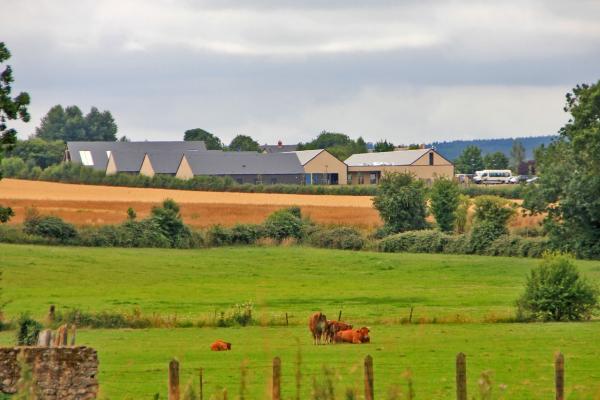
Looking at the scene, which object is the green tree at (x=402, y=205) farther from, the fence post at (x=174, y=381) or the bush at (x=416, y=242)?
the fence post at (x=174, y=381)

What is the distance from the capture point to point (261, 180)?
17838 cm

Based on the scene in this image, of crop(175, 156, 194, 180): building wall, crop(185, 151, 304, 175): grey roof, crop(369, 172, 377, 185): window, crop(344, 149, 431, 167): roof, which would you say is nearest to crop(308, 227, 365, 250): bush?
crop(175, 156, 194, 180): building wall

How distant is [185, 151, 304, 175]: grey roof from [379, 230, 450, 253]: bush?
89.9m

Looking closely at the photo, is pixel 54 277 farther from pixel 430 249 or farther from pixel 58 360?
pixel 58 360

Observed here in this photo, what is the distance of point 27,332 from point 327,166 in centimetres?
15823

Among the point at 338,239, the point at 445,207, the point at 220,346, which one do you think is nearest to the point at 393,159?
the point at 445,207

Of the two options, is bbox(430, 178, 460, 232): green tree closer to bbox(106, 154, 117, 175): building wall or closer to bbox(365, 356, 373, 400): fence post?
bbox(365, 356, 373, 400): fence post

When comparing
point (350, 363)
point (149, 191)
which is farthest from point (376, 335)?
point (149, 191)

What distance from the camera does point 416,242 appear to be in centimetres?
8619

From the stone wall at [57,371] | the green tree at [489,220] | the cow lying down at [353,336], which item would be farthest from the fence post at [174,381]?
the green tree at [489,220]

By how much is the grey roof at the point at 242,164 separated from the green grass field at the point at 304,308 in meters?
92.5

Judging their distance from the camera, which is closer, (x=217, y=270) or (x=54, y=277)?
(x=54, y=277)

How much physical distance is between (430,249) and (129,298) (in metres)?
34.4

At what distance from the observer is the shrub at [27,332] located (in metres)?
30.8
